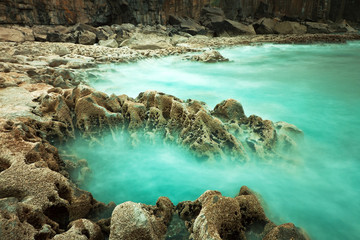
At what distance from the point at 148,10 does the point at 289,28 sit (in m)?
12.3

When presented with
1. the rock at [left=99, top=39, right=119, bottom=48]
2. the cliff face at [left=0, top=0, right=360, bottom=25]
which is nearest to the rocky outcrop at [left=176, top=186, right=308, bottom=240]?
the rock at [left=99, top=39, right=119, bottom=48]

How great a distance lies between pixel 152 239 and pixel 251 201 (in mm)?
908

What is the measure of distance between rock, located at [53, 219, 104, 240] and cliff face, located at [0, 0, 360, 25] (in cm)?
1592

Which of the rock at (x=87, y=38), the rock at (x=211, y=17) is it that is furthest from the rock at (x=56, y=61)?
the rock at (x=211, y=17)

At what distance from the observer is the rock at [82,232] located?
5.26 feet

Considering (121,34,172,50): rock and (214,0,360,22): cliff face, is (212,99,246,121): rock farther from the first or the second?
(214,0,360,22): cliff face

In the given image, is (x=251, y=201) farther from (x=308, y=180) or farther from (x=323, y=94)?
(x=323, y=94)

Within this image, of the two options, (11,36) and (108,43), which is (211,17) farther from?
→ (11,36)

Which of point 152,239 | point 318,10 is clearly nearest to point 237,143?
point 152,239

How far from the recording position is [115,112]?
387 cm

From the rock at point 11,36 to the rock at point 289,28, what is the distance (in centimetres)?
1900

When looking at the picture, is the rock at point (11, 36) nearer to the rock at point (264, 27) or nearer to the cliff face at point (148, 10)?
the cliff face at point (148, 10)

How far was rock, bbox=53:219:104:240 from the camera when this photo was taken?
1.60m

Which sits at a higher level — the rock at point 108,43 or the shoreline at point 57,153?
the rock at point 108,43
